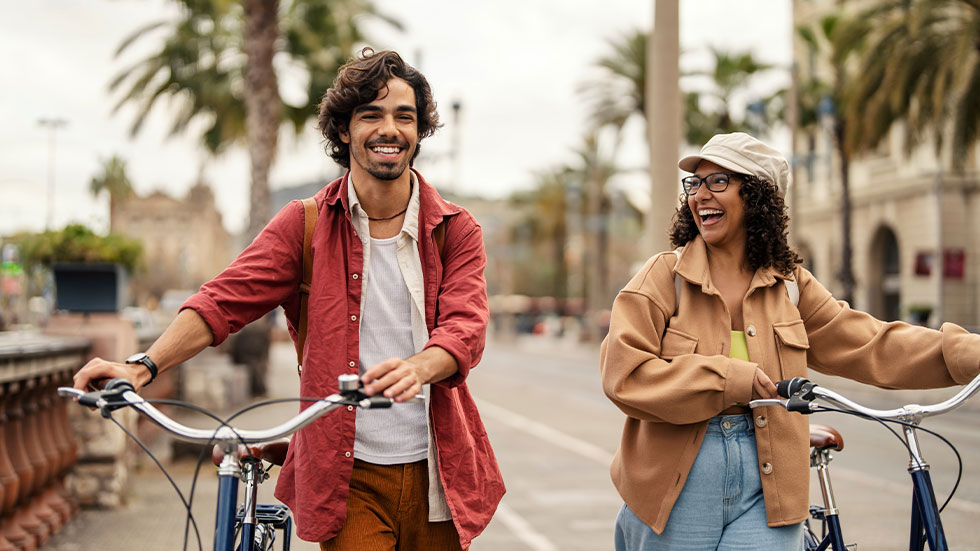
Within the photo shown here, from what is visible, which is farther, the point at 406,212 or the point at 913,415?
the point at 406,212

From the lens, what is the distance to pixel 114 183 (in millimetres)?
101188

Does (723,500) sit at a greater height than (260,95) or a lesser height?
lesser

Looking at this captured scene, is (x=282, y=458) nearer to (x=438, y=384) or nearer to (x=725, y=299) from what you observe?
(x=438, y=384)

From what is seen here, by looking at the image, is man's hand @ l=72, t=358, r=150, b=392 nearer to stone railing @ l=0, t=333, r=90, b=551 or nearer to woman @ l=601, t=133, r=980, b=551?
woman @ l=601, t=133, r=980, b=551

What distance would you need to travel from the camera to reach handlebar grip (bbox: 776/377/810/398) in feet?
9.77

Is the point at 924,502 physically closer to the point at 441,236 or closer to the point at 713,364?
the point at 713,364

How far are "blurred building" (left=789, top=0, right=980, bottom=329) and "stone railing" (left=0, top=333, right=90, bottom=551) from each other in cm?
2670

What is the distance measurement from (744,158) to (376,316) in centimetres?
127

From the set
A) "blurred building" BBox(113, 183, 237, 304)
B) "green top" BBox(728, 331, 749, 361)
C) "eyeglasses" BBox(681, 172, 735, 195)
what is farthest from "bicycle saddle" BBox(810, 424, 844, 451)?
"blurred building" BBox(113, 183, 237, 304)

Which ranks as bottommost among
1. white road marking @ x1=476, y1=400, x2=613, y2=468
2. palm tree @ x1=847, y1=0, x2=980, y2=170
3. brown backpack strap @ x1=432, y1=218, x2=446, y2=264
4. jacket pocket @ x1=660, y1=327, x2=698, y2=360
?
white road marking @ x1=476, y1=400, x2=613, y2=468

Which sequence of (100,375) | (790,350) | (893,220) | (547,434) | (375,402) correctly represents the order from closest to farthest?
(375,402) → (100,375) → (790,350) → (547,434) → (893,220)

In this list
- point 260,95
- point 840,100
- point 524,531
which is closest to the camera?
point 524,531

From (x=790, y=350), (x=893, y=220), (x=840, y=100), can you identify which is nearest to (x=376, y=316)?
(x=790, y=350)

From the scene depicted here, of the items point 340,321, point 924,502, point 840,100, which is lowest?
point 924,502
